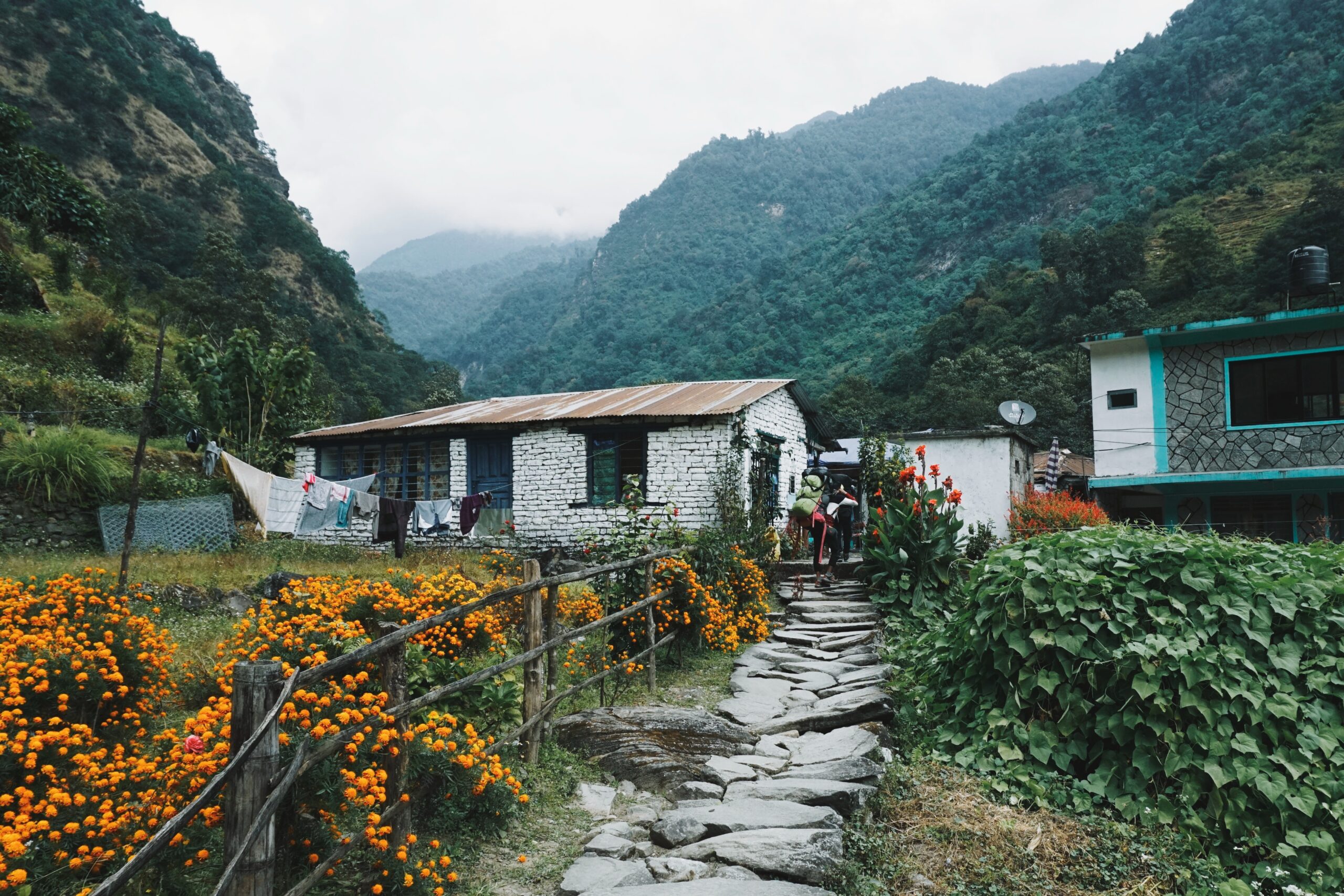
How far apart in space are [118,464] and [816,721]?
1456cm

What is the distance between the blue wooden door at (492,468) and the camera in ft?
57.5

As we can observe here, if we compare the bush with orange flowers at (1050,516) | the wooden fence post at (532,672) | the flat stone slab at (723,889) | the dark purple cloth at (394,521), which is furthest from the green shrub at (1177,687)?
the dark purple cloth at (394,521)

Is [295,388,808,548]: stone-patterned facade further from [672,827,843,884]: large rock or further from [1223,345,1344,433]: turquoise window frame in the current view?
[672,827,843,884]: large rock

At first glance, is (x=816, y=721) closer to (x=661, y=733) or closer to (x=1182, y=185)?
(x=661, y=733)

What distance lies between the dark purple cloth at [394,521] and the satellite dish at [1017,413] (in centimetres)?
1270

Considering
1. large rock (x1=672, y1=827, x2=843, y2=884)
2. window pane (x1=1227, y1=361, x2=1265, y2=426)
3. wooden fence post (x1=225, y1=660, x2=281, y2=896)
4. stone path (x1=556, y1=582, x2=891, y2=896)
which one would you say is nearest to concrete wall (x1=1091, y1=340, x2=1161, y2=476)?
window pane (x1=1227, y1=361, x2=1265, y2=426)

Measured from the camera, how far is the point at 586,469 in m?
16.7

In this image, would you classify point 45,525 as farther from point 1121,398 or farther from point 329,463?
point 1121,398

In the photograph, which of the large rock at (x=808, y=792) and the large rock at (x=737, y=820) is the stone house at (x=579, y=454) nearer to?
the large rock at (x=808, y=792)

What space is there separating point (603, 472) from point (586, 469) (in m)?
0.36

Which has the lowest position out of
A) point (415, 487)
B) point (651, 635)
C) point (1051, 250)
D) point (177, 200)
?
point (651, 635)

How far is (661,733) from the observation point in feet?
17.7

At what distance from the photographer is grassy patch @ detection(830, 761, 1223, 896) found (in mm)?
3654

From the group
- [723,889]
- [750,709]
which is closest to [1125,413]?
[750,709]
